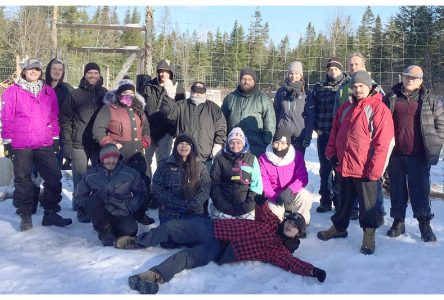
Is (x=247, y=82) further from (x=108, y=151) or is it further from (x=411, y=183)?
(x=411, y=183)

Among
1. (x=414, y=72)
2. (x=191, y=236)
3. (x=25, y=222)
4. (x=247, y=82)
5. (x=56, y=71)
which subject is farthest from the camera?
(x=56, y=71)

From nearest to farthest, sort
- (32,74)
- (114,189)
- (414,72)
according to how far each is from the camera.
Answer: (414,72)
(114,189)
(32,74)

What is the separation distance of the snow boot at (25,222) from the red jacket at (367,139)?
10.8ft

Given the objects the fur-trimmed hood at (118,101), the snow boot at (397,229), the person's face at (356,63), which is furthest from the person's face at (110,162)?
the snow boot at (397,229)

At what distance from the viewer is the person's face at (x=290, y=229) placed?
3.78m

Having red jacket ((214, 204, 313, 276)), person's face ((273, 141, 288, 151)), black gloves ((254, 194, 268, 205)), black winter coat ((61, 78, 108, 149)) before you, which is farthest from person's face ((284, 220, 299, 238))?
black winter coat ((61, 78, 108, 149))

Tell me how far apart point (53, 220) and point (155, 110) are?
5.59 ft

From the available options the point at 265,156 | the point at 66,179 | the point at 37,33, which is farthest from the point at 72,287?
the point at 37,33

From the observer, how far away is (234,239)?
12.6ft

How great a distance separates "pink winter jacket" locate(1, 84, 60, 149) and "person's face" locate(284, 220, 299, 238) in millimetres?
2665

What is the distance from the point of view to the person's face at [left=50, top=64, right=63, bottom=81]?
203 inches

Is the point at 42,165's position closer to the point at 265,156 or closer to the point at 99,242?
the point at 99,242

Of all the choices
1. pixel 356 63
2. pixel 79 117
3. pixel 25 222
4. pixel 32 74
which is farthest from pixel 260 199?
pixel 32 74

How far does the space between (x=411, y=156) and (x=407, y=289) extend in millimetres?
1458
